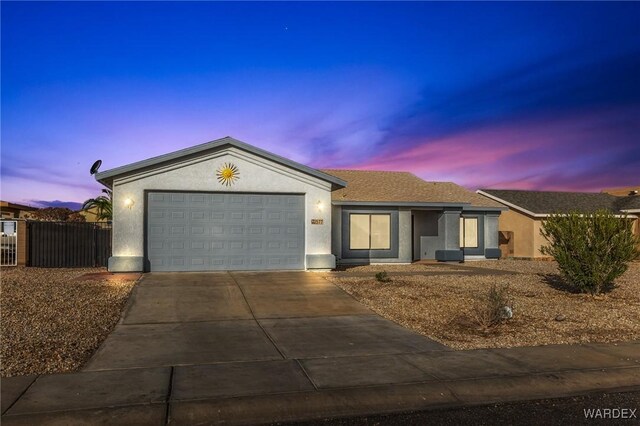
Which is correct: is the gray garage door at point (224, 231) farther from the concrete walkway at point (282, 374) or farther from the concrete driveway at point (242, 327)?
the concrete walkway at point (282, 374)

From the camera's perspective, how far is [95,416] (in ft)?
17.1

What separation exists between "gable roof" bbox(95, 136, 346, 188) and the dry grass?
3.95 meters

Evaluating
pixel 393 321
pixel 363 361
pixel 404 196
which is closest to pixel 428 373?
pixel 363 361

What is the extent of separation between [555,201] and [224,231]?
22767 mm

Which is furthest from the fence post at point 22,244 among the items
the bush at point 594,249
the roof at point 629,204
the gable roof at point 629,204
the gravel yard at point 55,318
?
the roof at point 629,204

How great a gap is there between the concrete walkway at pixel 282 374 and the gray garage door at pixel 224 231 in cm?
586

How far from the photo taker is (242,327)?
950cm

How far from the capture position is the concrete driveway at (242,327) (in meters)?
7.63

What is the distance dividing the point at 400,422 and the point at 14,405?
3982 millimetres

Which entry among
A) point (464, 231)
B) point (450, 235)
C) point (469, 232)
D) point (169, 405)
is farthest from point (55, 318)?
point (469, 232)

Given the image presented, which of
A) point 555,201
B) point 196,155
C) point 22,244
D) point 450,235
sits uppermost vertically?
point 196,155

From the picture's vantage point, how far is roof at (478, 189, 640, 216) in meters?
29.2

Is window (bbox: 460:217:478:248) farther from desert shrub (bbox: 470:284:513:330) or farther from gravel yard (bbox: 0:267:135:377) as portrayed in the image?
gravel yard (bbox: 0:267:135:377)

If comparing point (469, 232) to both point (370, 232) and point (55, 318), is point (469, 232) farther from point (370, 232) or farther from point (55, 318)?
point (55, 318)
